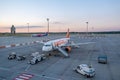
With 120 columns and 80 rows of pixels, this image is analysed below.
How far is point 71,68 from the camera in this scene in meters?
37.2

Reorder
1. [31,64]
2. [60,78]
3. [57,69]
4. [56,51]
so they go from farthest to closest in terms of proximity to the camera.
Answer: [56,51] → [31,64] → [57,69] → [60,78]

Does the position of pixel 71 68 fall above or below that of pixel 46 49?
below

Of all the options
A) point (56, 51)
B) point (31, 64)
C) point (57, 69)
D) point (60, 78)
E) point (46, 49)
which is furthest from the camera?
point (56, 51)

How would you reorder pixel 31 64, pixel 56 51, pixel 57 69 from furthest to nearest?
pixel 56 51 < pixel 31 64 < pixel 57 69

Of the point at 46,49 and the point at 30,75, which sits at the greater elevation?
the point at 46,49

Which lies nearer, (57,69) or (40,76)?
(40,76)

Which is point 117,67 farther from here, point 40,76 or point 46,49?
point 46,49

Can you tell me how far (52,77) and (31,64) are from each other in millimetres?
12117

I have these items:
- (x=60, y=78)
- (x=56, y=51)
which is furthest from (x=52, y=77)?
(x=56, y=51)

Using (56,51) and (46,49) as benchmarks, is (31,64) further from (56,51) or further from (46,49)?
(56,51)

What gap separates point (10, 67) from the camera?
38.7 metres

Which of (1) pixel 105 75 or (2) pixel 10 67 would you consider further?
(2) pixel 10 67

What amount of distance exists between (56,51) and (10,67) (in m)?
24.8

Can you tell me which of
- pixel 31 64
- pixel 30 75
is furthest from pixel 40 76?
pixel 31 64
